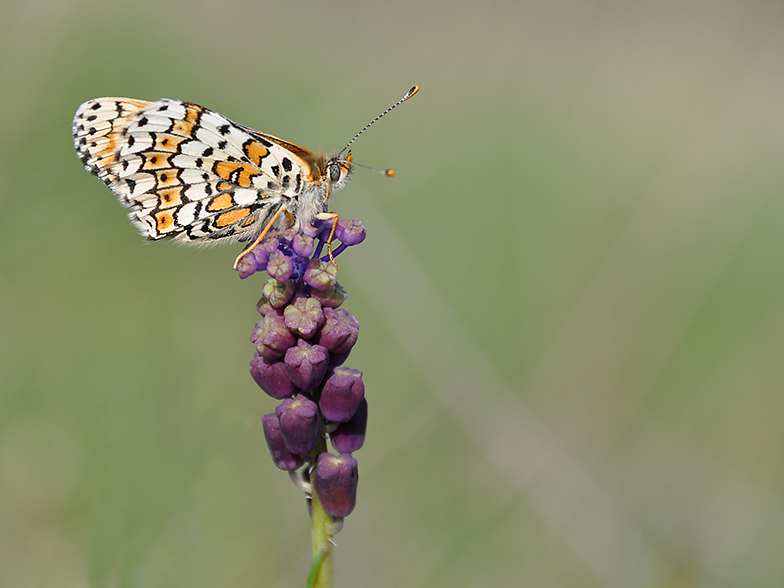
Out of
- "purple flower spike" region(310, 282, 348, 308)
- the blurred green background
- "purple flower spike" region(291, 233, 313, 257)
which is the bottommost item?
the blurred green background

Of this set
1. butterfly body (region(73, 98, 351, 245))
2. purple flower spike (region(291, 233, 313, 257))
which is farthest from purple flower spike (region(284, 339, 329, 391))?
butterfly body (region(73, 98, 351, 245))

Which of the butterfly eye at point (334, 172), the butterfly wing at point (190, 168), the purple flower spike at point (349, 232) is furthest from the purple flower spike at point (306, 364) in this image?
the butterfly eye at point (334, 172)

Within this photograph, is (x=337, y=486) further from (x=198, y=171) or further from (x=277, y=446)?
(x=198, y=171)

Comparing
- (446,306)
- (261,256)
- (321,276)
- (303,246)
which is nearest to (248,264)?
(261,256)

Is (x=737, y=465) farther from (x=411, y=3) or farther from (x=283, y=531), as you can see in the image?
(x=411, y=3)

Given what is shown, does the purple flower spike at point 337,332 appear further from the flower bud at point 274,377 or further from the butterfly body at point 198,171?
the butterfly body at point 198,171

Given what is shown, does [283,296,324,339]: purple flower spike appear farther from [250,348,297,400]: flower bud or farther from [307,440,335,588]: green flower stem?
[307,440,335,588]: green flower stem
